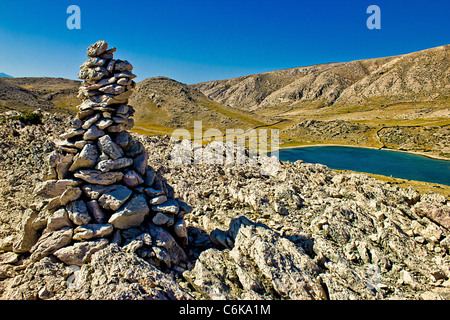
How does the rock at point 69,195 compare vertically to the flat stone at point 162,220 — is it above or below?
above

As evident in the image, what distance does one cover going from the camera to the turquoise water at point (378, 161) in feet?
227

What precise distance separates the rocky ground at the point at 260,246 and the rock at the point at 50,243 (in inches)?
25.7

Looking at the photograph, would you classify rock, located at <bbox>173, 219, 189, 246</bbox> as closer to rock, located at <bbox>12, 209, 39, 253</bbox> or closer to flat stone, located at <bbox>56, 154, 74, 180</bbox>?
flat stone, located at <bbox>56, 154, 74, 180</bbox>

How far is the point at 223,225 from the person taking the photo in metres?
16.9

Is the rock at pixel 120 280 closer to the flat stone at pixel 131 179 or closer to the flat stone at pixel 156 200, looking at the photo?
the flat stone at pixel 156 200

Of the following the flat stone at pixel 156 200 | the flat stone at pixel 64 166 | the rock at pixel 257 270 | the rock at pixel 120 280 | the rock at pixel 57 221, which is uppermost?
the flat stone at pixel 64 166

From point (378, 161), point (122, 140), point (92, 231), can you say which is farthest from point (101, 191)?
point (378, 161)

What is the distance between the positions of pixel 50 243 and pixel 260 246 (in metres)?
10.6

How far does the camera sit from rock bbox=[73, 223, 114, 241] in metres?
11.0

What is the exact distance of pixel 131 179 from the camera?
44.3 feet

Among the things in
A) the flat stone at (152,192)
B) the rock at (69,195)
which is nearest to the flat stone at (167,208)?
the flat stone at (152,192)

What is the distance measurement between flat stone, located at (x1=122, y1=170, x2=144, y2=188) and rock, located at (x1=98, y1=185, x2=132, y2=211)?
1.66 ft

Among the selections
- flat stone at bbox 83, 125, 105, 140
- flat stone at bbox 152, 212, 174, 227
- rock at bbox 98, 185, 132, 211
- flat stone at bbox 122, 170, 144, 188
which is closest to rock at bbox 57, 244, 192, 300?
rock at bbox 98, 185, 132, 211
